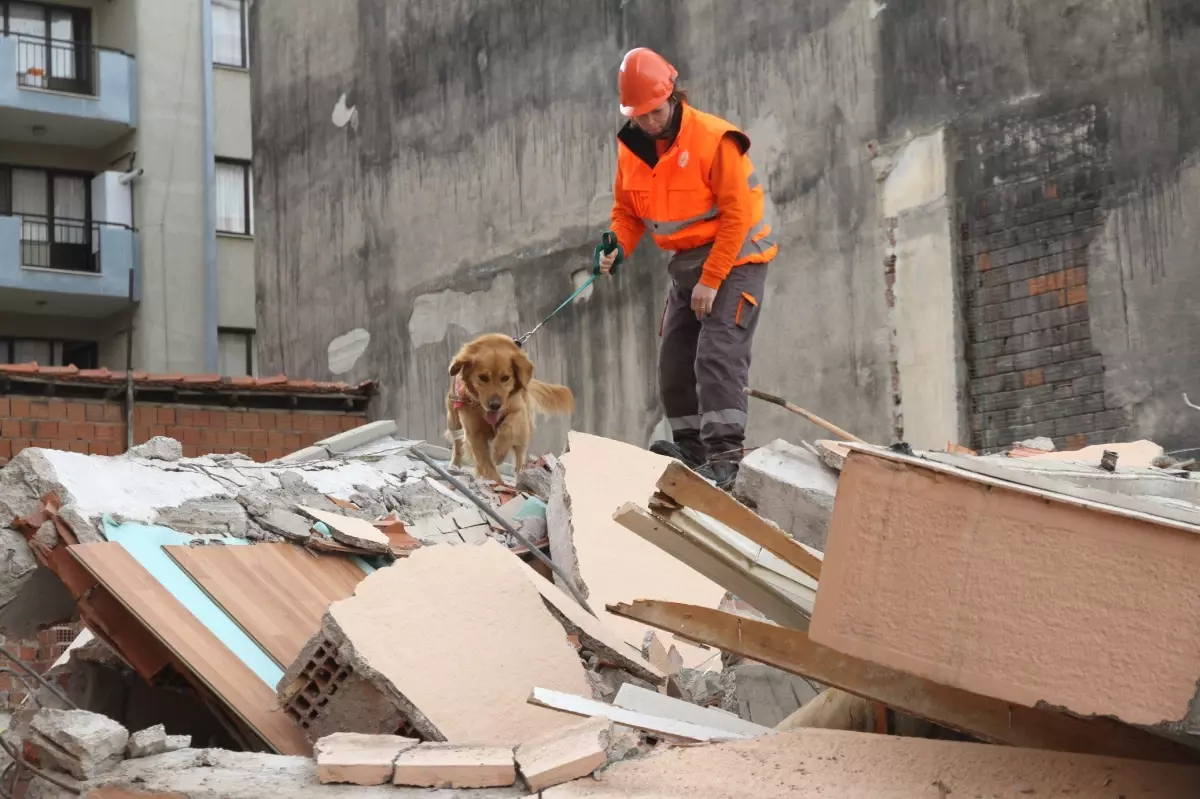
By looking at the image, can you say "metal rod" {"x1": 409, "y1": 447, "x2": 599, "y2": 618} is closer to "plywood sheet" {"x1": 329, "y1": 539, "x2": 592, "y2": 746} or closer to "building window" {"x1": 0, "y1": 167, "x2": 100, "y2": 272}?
"plywood sheet" {"x1": 329, "y1": 539, "x2": 592, "y2": 746}

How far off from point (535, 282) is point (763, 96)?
3061 millimetres

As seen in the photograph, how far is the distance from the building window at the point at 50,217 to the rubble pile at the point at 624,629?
16.8 m

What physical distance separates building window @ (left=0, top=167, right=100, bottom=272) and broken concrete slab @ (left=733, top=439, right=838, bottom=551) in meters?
18.1

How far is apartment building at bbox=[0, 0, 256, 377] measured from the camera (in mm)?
20906

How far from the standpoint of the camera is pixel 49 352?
2142 centimetres

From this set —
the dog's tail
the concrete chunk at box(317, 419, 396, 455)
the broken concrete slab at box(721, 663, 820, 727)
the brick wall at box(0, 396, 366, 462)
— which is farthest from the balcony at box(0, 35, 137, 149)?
the broken concrete slab at box(721, 663, 820, 727)

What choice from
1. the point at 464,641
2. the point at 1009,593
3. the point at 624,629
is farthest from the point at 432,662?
the point at 1009,593

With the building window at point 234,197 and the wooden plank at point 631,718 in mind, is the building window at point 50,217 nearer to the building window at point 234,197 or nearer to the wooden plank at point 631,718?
the building window at point 234,197

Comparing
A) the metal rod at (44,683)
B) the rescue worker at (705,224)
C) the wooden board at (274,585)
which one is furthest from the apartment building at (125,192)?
the metal rod at (44,683)

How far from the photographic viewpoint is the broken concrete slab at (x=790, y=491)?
15.0 feet

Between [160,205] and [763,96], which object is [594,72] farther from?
[160,205]

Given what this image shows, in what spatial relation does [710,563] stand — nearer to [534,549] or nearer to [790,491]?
[790,491]

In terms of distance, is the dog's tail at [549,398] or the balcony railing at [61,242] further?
the balcony railing at [61,242]

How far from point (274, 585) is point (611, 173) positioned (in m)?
8.22
